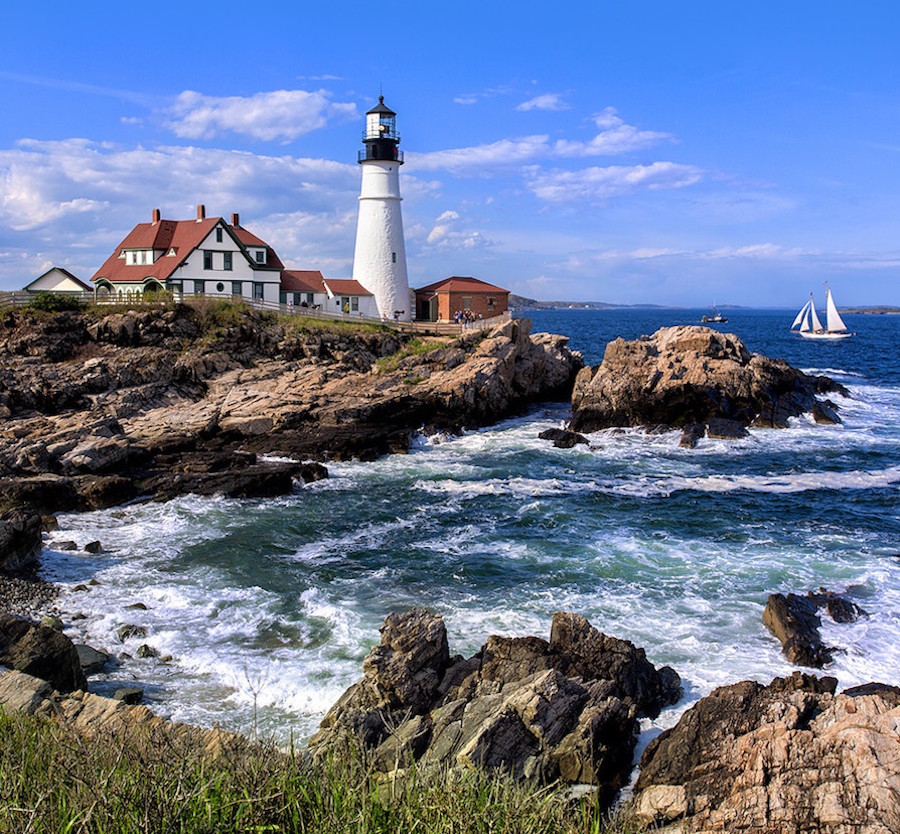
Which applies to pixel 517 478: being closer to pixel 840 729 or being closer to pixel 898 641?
A: pixel 898 641

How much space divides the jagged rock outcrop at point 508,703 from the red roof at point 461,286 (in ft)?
136

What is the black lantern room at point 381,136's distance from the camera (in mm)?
49938

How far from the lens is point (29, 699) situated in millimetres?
10688

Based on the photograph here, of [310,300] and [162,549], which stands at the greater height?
[310,300]

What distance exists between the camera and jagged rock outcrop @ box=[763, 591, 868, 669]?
14.8 m

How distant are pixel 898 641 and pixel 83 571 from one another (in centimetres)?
1834

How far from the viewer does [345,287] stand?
52.0m

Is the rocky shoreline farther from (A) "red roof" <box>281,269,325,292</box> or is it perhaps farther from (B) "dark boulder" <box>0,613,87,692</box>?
(A) "red roof" <box>281,269,325,292</box>

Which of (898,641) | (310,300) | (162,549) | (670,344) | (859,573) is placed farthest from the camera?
(310,300)

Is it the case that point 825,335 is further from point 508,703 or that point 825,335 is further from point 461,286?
point 508,703

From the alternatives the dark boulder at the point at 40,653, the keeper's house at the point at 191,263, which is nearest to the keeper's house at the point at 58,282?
the keeper's house at the point at 191,263

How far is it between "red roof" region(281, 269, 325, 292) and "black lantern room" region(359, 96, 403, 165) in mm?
8408

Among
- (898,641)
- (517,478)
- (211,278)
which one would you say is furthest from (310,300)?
(898,641)

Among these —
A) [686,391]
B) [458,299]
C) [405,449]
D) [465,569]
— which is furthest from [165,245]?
[465,569]
